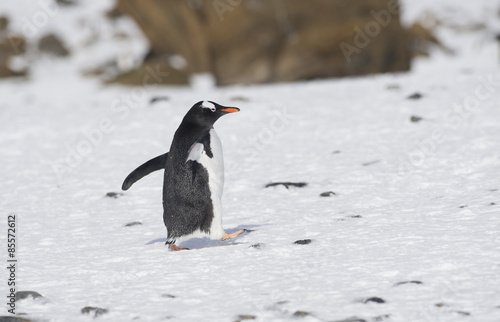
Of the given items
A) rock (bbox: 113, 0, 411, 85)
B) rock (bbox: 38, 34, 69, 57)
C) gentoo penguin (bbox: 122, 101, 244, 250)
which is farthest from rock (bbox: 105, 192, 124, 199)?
rock (bbox: 38, 34, 69, 57)

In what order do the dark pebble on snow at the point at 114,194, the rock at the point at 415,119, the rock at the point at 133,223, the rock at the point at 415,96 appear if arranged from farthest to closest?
the rock at the point at 415,96, the rock at the point at 415,119, the dark pebble on snow at the point at 114,194, the rock at the point at 133,223

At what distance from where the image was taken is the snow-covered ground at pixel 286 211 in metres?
2.92

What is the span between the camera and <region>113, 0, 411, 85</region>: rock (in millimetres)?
11969

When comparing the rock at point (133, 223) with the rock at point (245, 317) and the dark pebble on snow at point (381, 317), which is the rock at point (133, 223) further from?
the dark pebble on snow at point (381, 317)

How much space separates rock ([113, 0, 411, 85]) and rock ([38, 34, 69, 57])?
13997 millimetres

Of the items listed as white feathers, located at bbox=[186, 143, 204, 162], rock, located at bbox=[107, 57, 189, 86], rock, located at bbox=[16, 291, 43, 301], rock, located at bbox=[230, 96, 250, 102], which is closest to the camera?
rock, located at bbox=[16, 291, 43, 301]

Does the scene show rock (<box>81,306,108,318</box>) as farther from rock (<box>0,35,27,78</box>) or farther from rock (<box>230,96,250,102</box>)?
rock (<box>0,35,27,78</box>)

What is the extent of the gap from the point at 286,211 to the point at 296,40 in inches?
324

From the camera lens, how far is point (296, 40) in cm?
1228

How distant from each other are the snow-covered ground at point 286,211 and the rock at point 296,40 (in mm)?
2958

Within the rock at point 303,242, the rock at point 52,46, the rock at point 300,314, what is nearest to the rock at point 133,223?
the rock at point 303,242

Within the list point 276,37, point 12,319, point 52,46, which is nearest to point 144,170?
point 12,319

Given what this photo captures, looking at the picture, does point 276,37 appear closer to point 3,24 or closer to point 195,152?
point 195,152

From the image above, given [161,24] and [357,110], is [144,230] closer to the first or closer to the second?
[357,110]
